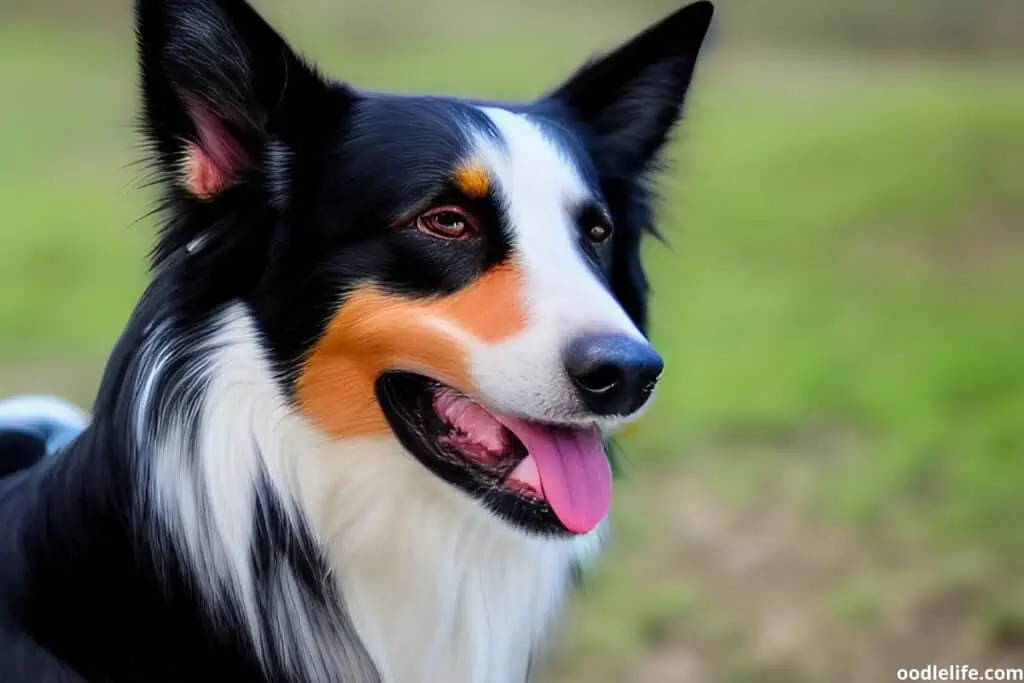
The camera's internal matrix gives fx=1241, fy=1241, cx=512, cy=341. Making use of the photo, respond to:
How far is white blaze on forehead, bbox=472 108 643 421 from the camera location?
2.02m

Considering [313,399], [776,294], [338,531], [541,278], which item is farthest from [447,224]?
[776,294]

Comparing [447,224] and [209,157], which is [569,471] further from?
[209,157]

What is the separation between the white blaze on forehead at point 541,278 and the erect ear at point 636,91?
0.27m

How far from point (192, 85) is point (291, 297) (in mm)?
391

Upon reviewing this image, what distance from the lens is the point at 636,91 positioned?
8.50 feet

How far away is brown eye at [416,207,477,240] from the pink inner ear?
1.07 ft

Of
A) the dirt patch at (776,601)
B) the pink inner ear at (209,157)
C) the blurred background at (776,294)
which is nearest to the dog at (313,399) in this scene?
the pink inner ear at (209,157)

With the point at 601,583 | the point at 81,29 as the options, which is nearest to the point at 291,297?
the point at 601,583

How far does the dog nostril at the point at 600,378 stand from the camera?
77.9 inches

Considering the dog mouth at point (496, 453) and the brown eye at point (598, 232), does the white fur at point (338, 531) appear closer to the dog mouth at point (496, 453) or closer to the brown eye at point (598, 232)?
the dog mouth at point (496, 453)

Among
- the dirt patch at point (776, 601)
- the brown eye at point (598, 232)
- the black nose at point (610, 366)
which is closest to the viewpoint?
the black nose at point (610, 366)

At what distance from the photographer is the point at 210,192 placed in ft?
6.99

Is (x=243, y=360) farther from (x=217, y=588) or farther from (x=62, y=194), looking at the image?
(x=62, y=194)

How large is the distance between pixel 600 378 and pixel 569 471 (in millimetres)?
251
